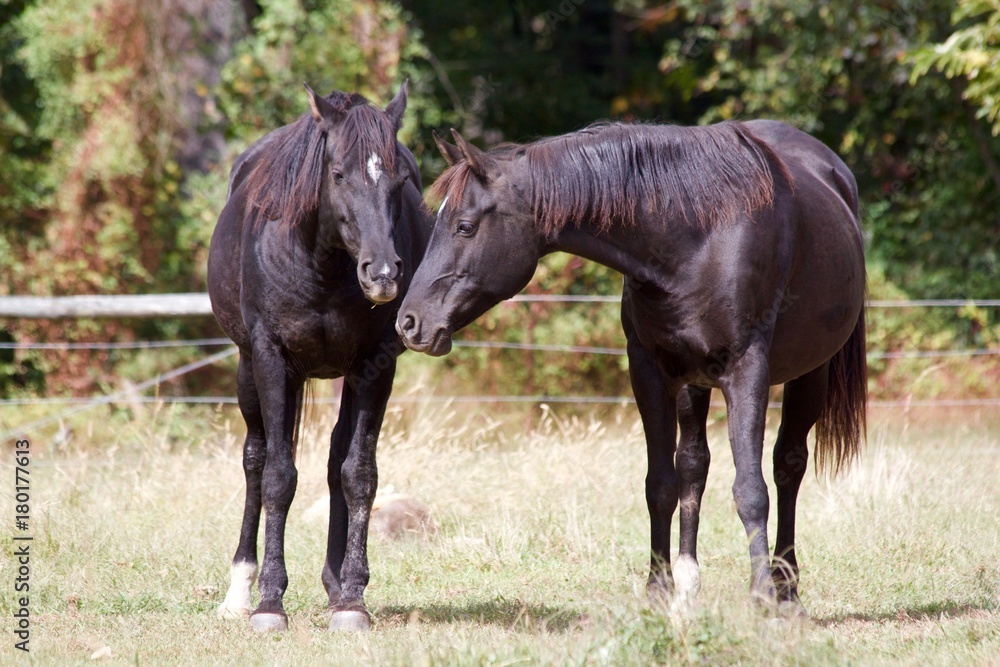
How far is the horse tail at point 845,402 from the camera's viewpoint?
5.35 metres

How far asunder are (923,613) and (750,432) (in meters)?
1.27

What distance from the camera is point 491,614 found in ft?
15.5

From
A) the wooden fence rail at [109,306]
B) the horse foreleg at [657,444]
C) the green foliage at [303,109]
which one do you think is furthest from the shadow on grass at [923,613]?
the green foliage at [303,109]

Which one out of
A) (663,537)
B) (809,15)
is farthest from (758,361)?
(809,15)

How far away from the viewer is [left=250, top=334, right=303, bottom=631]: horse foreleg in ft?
15.0

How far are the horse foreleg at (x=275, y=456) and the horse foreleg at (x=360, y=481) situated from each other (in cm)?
24

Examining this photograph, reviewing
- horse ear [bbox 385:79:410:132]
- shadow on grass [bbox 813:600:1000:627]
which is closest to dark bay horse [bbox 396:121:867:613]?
shadow on grass [bbox 813:600:1000:627]

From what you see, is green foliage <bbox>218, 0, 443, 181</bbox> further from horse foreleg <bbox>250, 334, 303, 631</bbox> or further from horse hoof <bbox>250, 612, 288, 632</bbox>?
horse hoof <bbox>250, 612, 288, 632</bbox>

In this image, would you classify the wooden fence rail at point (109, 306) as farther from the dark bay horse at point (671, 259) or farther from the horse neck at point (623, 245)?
the horse neck at point (623, 245)

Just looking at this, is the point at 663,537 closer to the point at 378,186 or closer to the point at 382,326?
the point at 382,326

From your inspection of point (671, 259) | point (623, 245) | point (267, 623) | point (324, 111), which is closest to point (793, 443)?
point (671, 259)

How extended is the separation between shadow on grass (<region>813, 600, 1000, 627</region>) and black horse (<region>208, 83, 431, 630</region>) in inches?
80.4

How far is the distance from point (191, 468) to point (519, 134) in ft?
29.8

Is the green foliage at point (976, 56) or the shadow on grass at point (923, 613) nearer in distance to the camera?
the shadow on grass at point (923, 613)
